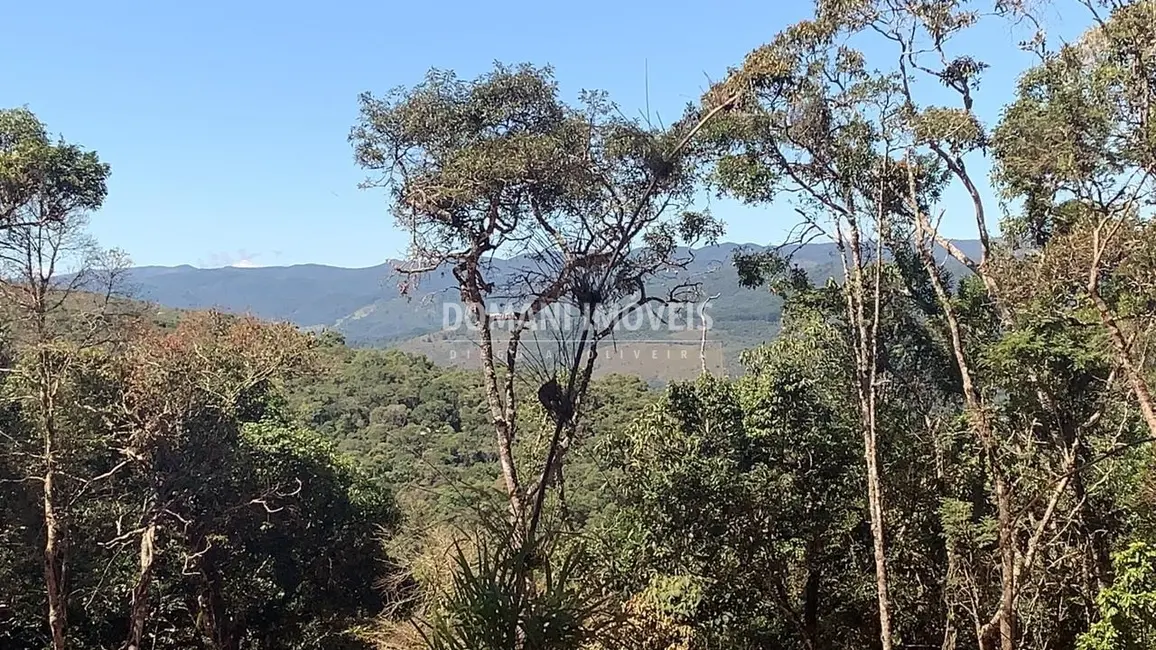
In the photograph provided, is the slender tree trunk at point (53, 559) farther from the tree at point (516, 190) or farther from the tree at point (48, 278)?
the tree at point (516, 190)

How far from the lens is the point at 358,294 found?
94875 millimetres

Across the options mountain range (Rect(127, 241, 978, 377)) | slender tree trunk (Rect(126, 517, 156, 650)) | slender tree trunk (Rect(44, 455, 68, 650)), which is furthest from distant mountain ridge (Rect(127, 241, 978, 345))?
slender tree trunk (Rect(126, 517, 156, 650))

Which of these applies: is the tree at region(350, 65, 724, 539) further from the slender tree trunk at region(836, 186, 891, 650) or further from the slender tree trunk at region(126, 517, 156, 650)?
the slender tree trunk at region(126, 517, 156, 650)

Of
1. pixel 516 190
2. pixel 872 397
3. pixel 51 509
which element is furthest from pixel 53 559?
pixel 872 397

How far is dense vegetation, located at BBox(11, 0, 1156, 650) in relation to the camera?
206 inches

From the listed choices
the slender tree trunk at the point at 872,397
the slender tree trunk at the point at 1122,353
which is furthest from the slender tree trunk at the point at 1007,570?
the slender tree trunk at the point at 1122,353

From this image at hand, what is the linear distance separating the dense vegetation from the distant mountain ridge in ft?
0.81

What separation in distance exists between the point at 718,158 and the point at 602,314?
2.95 m

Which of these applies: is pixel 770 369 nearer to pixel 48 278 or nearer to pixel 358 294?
pixel 48 278

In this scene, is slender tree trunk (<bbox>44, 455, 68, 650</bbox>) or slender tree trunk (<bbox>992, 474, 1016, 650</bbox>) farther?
slender tree trunk (<bbox>44, 455, 68, 650</bbox>)

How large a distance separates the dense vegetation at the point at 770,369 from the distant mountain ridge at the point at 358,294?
248mm

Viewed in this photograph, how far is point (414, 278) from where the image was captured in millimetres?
5984

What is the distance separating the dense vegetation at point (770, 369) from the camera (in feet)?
17.2

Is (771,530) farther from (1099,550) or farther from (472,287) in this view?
(472,287)
